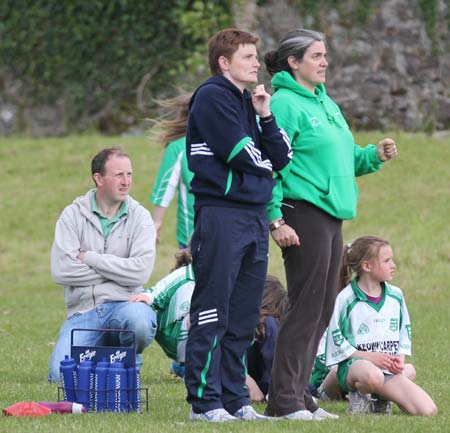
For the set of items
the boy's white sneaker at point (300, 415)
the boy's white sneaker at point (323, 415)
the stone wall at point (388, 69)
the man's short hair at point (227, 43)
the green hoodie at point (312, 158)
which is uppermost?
the stone wall at point (388, 69)

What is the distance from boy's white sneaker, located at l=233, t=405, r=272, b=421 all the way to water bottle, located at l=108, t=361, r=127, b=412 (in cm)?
73

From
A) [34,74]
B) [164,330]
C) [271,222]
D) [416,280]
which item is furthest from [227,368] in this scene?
[34,74]

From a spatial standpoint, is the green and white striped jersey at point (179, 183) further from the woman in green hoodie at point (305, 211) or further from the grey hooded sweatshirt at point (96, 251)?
the woman in green hoodie at point (305, 211)

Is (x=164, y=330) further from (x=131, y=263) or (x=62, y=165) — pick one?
(x=62, y=165)

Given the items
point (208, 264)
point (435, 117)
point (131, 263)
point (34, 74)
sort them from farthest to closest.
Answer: point (34, 74)
point (435, 117)
point (131, 263)
point (208, 264)

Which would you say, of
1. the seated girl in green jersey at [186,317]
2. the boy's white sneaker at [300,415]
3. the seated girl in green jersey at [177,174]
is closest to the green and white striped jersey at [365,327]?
the seated girl in green jersey at [186,317]

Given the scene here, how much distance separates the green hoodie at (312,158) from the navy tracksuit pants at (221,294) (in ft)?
0.74

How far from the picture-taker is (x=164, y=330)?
8.27 m

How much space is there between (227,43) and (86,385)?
2076 millimetres

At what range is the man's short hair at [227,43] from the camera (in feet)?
20.7

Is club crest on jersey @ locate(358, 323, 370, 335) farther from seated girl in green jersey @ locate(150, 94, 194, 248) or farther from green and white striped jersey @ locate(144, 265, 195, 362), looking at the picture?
seated girl in green jersey @ locate(150, 94, 194, 248)

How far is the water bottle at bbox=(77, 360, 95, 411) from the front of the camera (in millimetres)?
6867

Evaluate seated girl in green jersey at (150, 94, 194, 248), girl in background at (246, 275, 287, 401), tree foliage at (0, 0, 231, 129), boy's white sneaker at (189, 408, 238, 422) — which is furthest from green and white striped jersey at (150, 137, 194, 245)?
tree foliage at (0, 0, 231, 129)

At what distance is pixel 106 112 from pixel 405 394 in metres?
16.2
